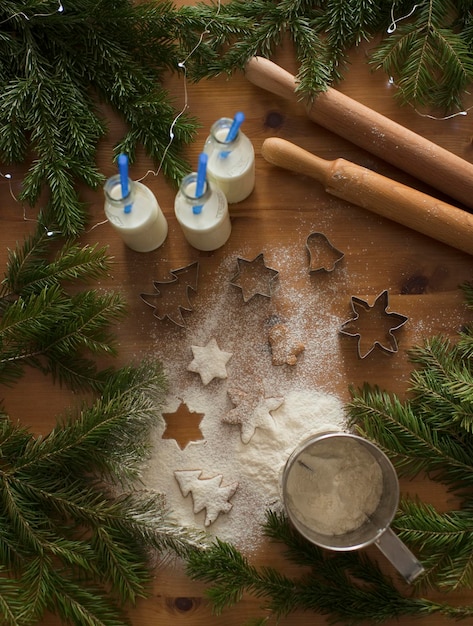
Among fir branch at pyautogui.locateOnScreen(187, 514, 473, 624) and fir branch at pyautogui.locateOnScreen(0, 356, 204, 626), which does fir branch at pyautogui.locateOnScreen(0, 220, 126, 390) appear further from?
fir branch at pyautogui.locateOnScreen(187, 514, 473, 624)

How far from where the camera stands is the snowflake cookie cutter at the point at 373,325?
107 cm

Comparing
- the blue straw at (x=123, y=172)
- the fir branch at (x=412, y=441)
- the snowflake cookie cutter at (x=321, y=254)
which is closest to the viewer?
the blue straw at (x=123, y=172)

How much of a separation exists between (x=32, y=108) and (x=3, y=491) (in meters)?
0.64

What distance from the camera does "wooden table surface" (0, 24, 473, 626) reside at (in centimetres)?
108

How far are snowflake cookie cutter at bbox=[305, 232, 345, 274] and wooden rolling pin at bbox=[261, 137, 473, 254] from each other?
88 millimetres

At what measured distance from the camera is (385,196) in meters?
1.04

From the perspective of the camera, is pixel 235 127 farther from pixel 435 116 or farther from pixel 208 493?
pixel 208 493

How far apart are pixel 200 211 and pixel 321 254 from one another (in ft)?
0.81

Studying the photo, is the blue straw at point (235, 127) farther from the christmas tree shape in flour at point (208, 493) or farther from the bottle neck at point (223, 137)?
the christmas tree shape in flour at point (208, 493)

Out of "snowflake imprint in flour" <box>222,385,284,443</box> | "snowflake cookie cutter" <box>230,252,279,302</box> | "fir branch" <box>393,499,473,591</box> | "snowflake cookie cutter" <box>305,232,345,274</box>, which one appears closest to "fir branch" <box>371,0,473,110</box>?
"snowflake cookie cutter" <box>305,232,345,274</box>

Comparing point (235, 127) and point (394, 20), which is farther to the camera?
point (394, 20)

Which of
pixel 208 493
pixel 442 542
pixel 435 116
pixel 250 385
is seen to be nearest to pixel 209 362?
pixel 250 385

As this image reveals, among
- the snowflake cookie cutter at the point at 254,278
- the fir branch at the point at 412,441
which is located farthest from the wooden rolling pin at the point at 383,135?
the fir branch at the point at 412,441

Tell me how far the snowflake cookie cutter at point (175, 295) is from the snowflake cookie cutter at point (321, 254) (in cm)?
21
